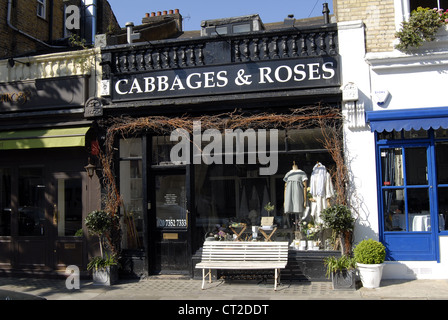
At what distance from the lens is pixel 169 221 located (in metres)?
10.1

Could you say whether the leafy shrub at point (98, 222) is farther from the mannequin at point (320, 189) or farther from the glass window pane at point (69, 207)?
the mannequin at point (320, 189)

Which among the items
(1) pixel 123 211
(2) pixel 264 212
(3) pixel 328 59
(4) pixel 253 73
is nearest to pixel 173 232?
(1) pixel 123 211

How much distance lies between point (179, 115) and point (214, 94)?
38.1 inches

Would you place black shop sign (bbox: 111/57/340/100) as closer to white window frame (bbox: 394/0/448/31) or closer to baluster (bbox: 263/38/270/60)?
baluster (bbox: 263/38/270/60)

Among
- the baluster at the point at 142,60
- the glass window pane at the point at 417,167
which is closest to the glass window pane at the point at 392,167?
the glass window pane at the point at 417,167

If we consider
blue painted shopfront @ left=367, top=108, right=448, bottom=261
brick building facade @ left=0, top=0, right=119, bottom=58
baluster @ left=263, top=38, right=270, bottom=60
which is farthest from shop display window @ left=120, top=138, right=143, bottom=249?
blue painted shopfront @ left=367, top=108, right=448, bottom=261

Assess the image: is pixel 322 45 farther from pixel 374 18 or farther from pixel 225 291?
pixel 225 291

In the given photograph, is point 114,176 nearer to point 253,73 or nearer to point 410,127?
point 253,73

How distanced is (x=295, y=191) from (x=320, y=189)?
0.59 m

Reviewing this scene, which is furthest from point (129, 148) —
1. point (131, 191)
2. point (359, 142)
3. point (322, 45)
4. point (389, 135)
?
point (389, 135)

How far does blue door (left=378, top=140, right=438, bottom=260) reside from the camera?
869 cm

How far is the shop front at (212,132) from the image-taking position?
30.8ft

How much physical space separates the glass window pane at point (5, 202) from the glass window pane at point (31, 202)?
407 mm

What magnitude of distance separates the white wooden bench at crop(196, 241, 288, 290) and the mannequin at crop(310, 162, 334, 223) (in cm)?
112
